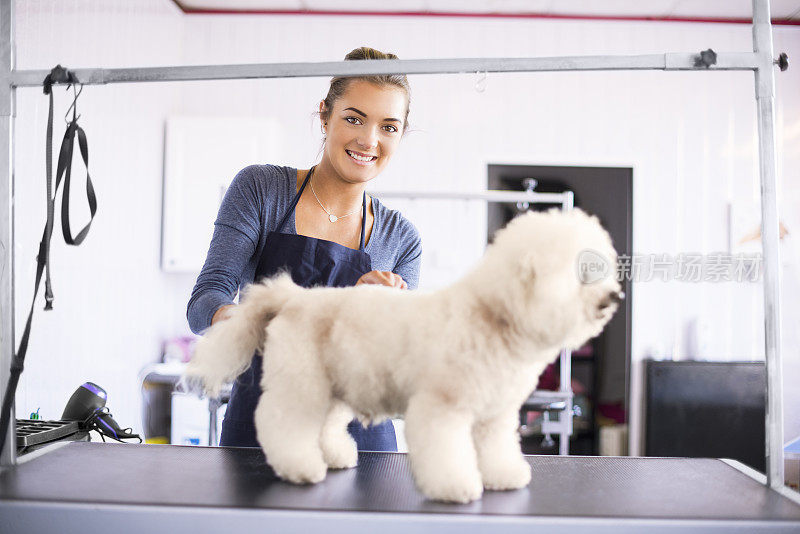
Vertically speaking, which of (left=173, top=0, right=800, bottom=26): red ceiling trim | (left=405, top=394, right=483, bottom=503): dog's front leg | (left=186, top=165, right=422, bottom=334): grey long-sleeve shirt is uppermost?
(left=173, top=0, right=800, bottom=26): red ceiling trim

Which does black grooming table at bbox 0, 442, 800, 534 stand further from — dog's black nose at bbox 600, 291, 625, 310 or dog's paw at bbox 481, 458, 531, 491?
dog's black nose at bbox 600, 291, 625, 310

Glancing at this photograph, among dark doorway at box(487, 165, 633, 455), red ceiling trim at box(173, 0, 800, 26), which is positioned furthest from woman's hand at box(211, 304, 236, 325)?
red ceiling trim at box(173, 0, 800, 26)

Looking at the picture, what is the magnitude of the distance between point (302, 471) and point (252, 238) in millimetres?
575

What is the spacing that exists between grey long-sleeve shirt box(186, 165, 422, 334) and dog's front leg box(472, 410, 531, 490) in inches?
20.8

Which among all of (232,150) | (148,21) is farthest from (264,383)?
(148,21)

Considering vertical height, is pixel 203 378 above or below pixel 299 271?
below

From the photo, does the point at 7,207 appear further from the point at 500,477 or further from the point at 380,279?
the point at 500,477

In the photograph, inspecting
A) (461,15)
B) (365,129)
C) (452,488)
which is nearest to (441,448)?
(452,488)

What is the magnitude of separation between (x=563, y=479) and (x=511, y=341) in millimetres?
320

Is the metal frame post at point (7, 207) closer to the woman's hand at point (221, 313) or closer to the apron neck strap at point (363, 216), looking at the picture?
the woman's hand at point (221, 313)

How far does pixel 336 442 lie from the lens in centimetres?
95

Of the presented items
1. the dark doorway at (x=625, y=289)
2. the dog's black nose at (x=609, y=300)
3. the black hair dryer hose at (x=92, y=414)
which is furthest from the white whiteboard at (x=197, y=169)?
the dog's black nose at (x=609, y=300)

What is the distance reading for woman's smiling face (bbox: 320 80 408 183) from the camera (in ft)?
3.75

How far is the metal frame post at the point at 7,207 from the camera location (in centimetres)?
94
